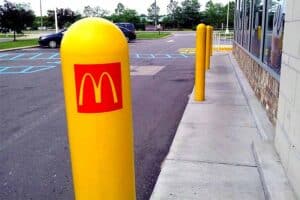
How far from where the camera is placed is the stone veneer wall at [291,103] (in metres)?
3.33

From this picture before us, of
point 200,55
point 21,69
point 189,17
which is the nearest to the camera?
point 200,55

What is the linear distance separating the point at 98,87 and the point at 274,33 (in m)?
4.59

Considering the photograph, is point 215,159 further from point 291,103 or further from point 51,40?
point 51,40

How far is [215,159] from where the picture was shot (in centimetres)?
418

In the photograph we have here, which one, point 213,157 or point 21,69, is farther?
point 21,69

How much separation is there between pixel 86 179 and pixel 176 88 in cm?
735

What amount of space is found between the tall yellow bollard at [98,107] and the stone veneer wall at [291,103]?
191 cm

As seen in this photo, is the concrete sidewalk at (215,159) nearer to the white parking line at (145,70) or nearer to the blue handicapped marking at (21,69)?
the white parking line at (145,70)

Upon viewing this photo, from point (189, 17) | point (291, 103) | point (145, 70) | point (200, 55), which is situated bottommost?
point (145, 70)

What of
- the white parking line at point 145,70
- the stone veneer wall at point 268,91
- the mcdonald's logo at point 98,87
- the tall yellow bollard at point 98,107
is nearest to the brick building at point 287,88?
the stone veneer wall at point 268,91

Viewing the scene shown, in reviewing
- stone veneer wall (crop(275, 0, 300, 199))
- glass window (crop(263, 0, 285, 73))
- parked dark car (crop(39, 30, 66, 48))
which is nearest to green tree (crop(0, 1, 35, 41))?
parked dark car (crop(39, 30, 66, 48))

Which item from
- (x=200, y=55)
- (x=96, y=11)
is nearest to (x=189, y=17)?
(x=96, y=11)

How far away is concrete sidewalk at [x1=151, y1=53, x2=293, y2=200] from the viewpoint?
338 cm

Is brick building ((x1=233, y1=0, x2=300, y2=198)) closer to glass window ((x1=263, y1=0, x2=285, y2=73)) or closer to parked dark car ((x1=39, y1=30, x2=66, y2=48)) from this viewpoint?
glass window ((x1=263, y1=0, x2=285, y2=73))
